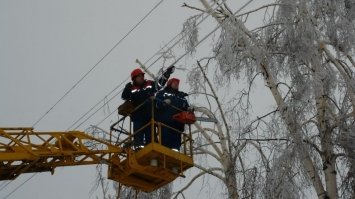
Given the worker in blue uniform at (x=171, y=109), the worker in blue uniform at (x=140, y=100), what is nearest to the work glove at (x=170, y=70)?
the worker in blue uniform at (x=171, y=109)

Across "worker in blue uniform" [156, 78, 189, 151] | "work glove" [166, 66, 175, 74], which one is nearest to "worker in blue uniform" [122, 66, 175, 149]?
"worker in blue uniform" [156, 78, 189, 151]

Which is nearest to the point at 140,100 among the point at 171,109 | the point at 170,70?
the point at 171,109

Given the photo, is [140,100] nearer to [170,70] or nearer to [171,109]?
[171,109]

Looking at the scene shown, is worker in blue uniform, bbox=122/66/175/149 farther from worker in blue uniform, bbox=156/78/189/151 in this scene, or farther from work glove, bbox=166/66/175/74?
work glove, bbox=166/66/175/74

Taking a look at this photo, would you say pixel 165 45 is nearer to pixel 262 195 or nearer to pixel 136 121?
pixel 136 121

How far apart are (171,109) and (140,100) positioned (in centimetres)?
55

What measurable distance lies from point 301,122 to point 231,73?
5.26 ft

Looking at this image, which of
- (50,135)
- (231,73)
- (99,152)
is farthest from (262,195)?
(50,135)

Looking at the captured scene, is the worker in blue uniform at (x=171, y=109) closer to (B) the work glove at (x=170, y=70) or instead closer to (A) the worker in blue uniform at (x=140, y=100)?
(A) the worker in blue uniform at (x=140, y=100)

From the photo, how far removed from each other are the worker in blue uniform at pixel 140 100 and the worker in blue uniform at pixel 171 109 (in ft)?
0.59

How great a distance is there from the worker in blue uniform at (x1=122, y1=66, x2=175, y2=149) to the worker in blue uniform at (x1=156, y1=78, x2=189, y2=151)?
18 cm

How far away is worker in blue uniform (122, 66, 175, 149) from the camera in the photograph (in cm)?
938

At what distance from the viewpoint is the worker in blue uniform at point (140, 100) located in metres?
9.38

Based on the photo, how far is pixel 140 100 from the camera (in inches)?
372
